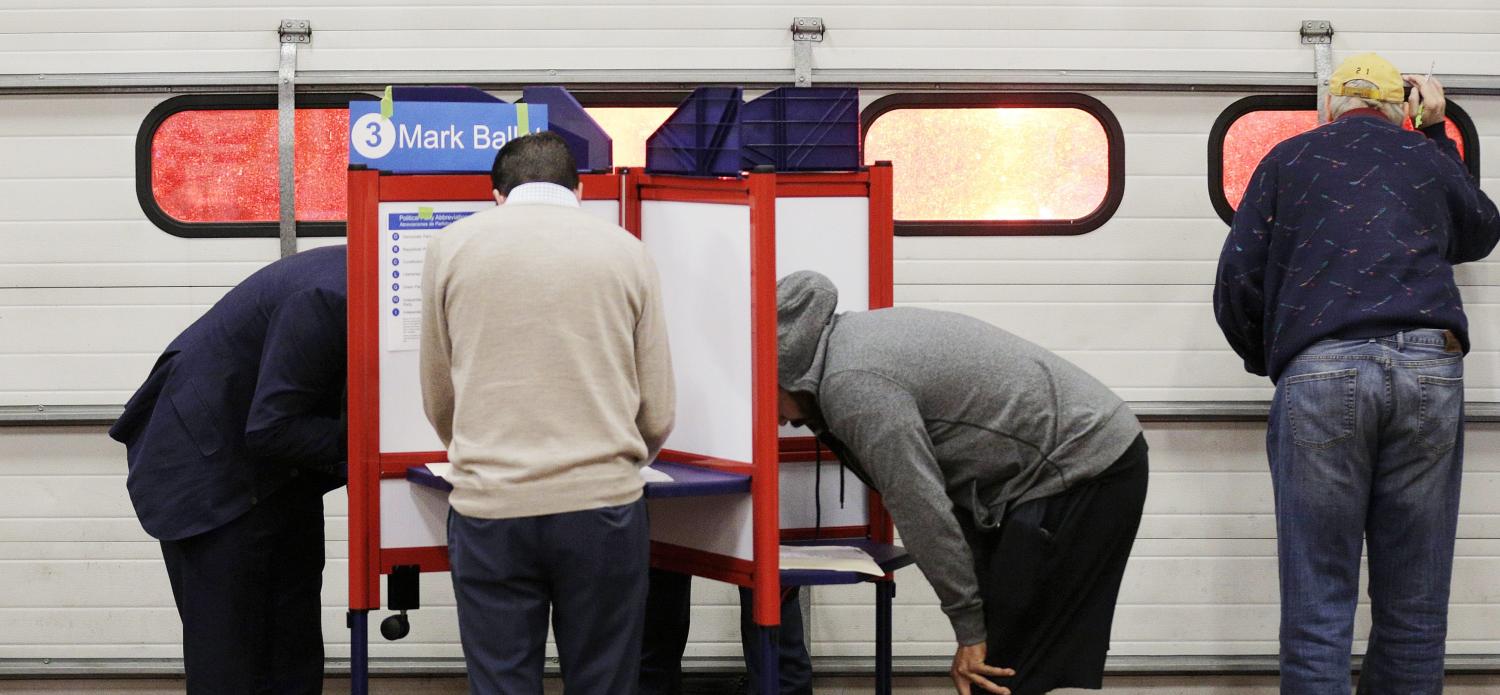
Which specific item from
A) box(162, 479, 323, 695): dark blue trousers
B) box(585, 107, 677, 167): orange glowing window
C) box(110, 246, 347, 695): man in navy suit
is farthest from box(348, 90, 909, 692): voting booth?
box(585, 107, 677, 167): orange glowing window

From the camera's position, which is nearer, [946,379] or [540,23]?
[946,379]

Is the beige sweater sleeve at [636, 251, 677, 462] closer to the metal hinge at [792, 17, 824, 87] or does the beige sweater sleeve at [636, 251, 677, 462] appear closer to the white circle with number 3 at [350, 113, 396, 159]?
the white circle with number 3 at [350, 113, 396, 159]

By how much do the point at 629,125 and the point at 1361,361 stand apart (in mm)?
2385

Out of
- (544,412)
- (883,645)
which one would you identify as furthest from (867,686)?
(544,412)

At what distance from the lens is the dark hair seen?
3.17 meters

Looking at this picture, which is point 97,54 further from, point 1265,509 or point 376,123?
point 1265,509

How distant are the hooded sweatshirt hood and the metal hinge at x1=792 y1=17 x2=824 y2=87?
1660mm

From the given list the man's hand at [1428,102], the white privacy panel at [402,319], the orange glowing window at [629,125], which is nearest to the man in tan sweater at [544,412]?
the white privacy panel at [402,319]

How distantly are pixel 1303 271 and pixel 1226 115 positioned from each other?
1.14 meters

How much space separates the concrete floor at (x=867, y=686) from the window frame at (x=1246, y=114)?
1602 mm

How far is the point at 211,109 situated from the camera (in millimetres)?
4867

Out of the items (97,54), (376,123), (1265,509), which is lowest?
(1265,509)

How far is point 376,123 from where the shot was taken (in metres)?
3.68

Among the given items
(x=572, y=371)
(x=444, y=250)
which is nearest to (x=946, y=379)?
(x=572, y=371)
